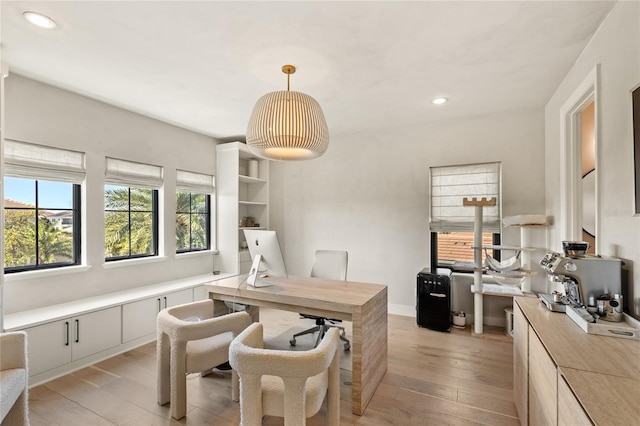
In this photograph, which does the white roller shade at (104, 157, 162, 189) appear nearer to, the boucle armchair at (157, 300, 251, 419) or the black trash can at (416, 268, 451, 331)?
the boucle armchair at (157, 300, 251, 419)

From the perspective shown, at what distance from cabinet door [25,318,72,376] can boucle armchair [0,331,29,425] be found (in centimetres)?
84

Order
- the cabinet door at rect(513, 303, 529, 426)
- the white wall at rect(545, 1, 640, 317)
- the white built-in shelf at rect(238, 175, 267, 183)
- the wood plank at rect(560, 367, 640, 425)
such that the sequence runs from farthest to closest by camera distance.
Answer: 1. the white built-in shelf at rect(238, 175, 267, 183)
2. the cabinet door at rect(513, 303, 529, 426)
3. the white wall at rect(545, 1, 640, 317)
4. the wood plank at rect(560, 367, 640, 425)

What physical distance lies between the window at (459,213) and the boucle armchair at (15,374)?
3894 millimetres

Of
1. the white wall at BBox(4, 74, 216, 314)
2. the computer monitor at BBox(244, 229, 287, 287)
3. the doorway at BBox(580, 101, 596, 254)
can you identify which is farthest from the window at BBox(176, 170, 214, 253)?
the doorway at BBox(580, 101, 596, 254)

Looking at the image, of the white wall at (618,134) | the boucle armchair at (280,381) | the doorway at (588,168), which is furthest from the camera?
the doorway at (588,168)

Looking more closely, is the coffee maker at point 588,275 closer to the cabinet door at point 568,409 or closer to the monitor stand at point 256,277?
the cabinet door at point 568,409

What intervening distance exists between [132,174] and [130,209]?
440 mm

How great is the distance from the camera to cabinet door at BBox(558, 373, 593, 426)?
875mm

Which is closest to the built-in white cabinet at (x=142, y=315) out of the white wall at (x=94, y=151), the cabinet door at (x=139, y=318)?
the cabinet door at (x=139, y=318)

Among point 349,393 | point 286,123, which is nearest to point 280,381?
point 349,393

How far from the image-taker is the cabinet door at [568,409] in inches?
34.4

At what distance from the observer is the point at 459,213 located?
3746mm

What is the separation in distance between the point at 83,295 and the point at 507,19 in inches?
170

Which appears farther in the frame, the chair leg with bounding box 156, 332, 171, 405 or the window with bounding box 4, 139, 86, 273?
the window with bounding box 4, 139, 86, 273
